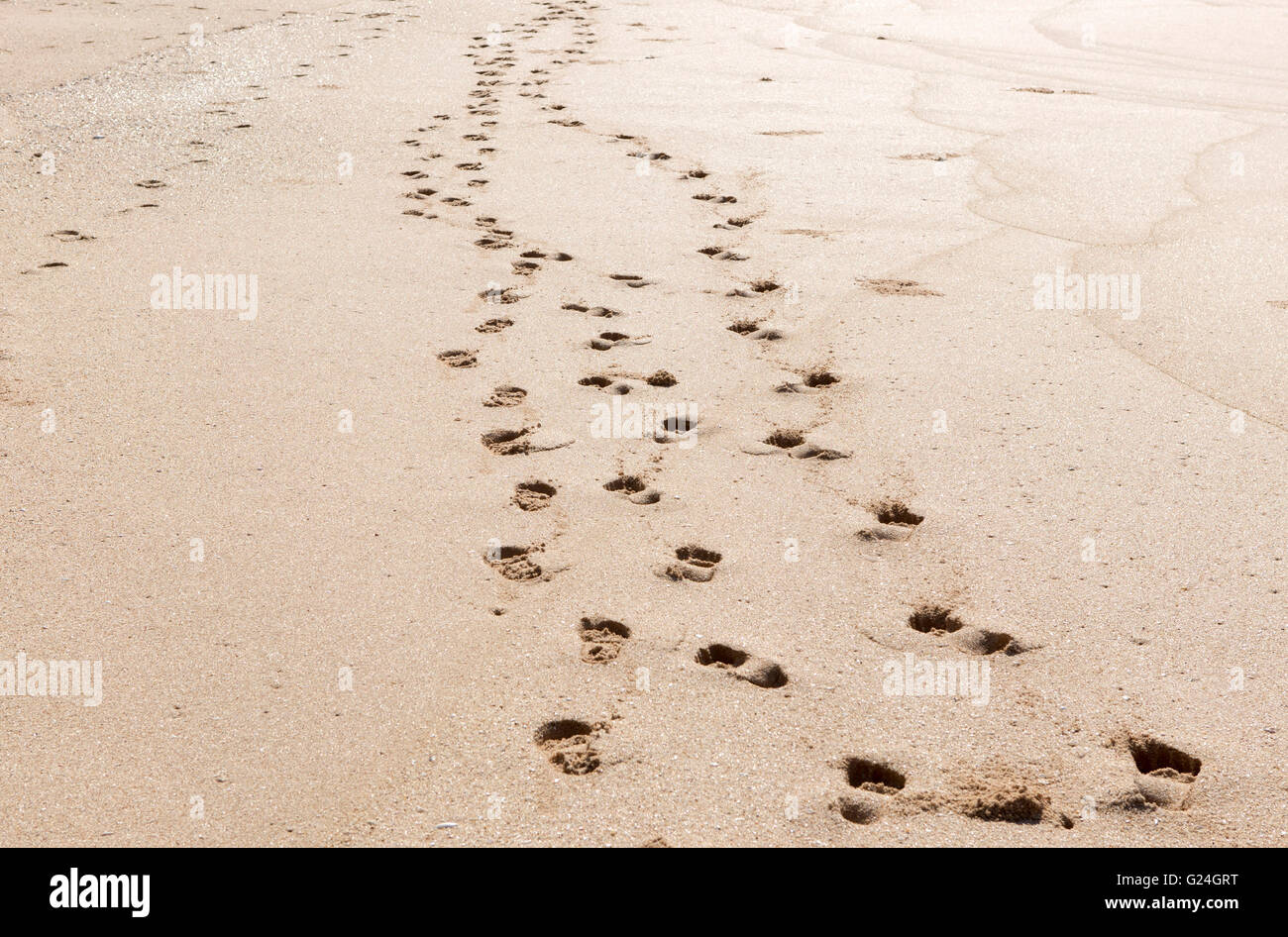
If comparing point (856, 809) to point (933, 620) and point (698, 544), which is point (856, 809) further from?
point (698, 544)

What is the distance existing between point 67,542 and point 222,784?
3.13 ft

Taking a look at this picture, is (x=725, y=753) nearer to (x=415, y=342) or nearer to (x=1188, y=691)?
(x=1188, y=691)

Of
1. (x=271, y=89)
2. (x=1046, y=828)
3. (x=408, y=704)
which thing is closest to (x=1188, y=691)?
(x=1046, y=828)

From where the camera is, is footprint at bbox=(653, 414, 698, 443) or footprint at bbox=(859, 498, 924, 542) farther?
footprint at bbox=(653, 414, 698, 443)

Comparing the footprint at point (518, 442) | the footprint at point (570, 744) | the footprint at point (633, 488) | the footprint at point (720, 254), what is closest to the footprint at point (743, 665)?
the footprint at point (570, 744)

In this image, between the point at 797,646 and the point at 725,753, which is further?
the point at 797,646

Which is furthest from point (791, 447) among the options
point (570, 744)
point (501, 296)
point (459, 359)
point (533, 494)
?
point (501, 296)

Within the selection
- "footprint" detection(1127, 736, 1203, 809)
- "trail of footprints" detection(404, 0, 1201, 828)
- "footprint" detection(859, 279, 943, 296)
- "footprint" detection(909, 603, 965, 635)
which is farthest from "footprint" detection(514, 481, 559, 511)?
"footprint" detection(859, 279, 943, 296)

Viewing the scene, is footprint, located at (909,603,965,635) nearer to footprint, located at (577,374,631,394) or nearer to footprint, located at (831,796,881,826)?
footprint, located at (831,796,881,826)

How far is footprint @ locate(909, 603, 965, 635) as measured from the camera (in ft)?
7.42

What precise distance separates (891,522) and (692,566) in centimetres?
56

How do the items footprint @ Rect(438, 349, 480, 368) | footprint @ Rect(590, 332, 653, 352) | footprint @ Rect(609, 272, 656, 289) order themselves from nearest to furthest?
footprint @ Rect(438, 349, 480, 368) < footprint @ Rect(590, 332, 653, 352) < footprint @ Rect(609, 272, 656, 289)

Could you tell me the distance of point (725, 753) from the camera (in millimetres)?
1949

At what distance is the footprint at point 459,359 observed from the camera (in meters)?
3.38
